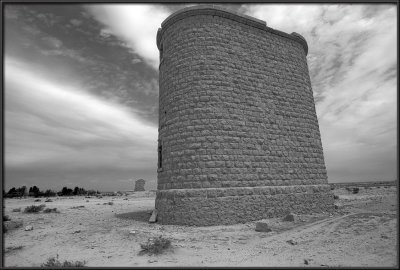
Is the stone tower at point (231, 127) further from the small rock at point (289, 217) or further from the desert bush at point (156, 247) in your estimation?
the desert bush at point (156, 247)

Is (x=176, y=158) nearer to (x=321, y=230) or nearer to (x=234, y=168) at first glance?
(x=234, y=168)

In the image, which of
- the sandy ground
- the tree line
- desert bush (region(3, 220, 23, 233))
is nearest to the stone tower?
the sandy ground

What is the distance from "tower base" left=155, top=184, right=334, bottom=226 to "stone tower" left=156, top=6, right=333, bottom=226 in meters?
0.04

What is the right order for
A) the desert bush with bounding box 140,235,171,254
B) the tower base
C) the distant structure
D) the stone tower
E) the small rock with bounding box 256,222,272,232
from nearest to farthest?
the desert bush with bounding box 140,235,171,254, the small rock with bounding box 256,222,272,232, the tower base, the stone tower, the distant structure

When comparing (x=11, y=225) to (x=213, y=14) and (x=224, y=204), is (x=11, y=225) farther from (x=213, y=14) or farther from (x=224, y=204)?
(x=213, y=14)

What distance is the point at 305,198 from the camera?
1125 centimetres

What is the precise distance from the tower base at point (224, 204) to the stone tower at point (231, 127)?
0.04m

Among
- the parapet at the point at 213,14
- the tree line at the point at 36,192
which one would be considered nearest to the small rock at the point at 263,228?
the parapet at the point at 213,14

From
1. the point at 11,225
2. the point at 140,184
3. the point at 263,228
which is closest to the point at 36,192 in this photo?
the point at 140,184

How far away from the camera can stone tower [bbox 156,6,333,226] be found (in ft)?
32.3

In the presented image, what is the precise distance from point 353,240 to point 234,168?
4539 mm

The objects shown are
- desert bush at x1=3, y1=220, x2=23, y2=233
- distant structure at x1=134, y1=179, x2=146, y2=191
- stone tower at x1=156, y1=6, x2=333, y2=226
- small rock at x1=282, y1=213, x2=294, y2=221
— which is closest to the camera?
small rock at x1=282, y1=213, x2=294, y2=221

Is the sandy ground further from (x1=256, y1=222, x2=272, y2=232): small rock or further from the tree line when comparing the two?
the tree line

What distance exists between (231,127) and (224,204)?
3.11 meters
